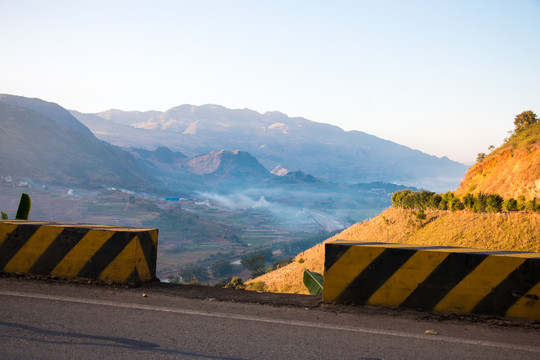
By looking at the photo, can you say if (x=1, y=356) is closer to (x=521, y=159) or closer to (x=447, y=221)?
(x=447, y=221)

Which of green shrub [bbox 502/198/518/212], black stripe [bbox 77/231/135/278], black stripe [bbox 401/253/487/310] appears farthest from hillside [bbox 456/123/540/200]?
black stripe [bbox 77/231/135/278]

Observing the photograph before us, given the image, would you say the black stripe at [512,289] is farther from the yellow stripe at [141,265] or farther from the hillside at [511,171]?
the hillside at [511,171]

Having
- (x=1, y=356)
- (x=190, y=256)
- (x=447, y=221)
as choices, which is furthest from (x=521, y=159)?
(x=190, y=256)

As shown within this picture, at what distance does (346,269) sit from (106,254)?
3.20 meters

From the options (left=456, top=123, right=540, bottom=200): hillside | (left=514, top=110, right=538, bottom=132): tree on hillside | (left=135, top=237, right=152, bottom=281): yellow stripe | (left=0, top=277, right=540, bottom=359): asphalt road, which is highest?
(left=514, top=110, right=538, bottom=132): tree on hillside

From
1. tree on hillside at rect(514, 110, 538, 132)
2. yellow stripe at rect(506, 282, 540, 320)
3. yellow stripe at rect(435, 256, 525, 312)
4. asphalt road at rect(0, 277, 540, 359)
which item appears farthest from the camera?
tree on hillside at rect(514, 110, 538, 132)

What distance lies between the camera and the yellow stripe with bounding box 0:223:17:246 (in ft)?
22.3

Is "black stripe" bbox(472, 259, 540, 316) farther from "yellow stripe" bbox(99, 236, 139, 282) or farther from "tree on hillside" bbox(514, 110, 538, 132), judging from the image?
"tree on hillside" bbox(514, 110, 538, 132)

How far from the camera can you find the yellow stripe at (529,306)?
16.8ft

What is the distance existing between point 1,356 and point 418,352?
11.8 feet

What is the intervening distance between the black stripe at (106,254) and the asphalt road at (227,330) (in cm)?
39

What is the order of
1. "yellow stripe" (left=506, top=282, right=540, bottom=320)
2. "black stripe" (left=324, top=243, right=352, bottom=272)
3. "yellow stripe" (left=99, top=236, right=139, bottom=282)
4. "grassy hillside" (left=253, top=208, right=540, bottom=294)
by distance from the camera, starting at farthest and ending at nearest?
"grassy hillside" (left=253, top=208, right=540, bottom=294), "yellow stripe" (left=99, top=236, right=139, bottom=282), "black stripe" (left=324, top=243, right=352, bottom=272), "yellow stripe" (left=506, top=282, right=540, bottom=320)

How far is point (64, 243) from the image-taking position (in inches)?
261

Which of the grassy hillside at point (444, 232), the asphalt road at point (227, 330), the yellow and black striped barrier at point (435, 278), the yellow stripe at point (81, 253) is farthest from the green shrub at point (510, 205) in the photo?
the yellow stripe at point (81, 253)
